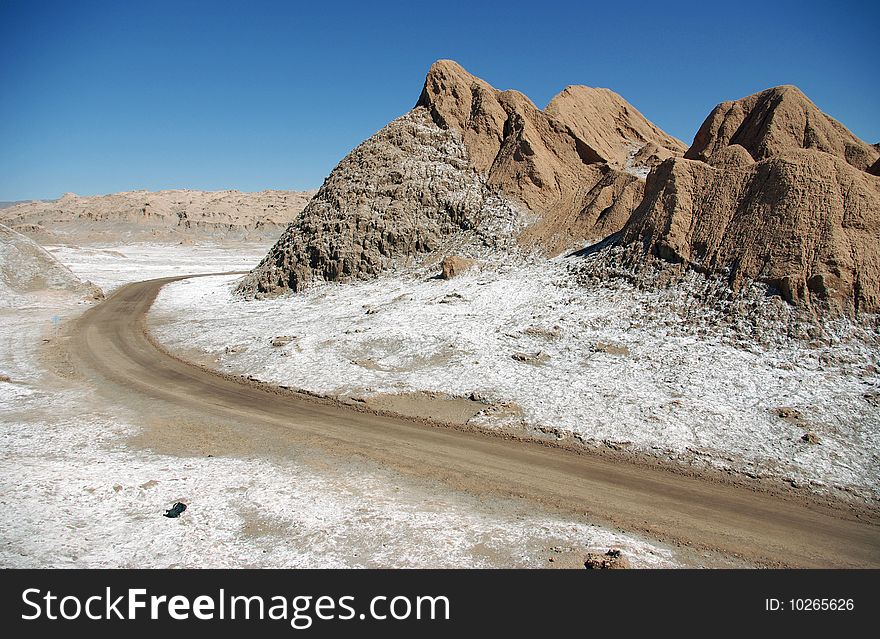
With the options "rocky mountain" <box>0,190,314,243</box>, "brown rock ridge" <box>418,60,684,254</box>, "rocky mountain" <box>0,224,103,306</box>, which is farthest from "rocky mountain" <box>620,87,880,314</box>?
"rocky mountain" <box>0,190,314,243</box>

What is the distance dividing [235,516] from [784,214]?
66.8ft

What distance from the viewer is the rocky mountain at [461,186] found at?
30.1 m

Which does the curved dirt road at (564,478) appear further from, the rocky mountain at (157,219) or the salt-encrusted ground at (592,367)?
the rocky mountain at (157,219)

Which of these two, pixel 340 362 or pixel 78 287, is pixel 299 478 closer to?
pixel 340 362

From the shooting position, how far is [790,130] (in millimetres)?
24172

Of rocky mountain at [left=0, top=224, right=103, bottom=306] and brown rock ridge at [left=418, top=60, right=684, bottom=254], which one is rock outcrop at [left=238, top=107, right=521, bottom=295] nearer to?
brown rock ridge at [left=418, top=60, right=684, bottom=254]

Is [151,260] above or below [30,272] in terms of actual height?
above

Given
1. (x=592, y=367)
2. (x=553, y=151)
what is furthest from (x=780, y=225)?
(x=553, y=151)

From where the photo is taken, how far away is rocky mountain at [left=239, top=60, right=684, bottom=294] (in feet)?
98.8

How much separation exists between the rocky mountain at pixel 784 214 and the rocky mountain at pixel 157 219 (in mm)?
85694

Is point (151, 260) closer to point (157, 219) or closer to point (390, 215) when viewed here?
point (157, 219)

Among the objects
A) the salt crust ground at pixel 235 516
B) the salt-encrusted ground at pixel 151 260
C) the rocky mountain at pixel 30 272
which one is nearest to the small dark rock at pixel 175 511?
the salt crust ground at pixel 235 516

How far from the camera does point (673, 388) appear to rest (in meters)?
14.9

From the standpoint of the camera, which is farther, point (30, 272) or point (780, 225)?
point (30, 272)
